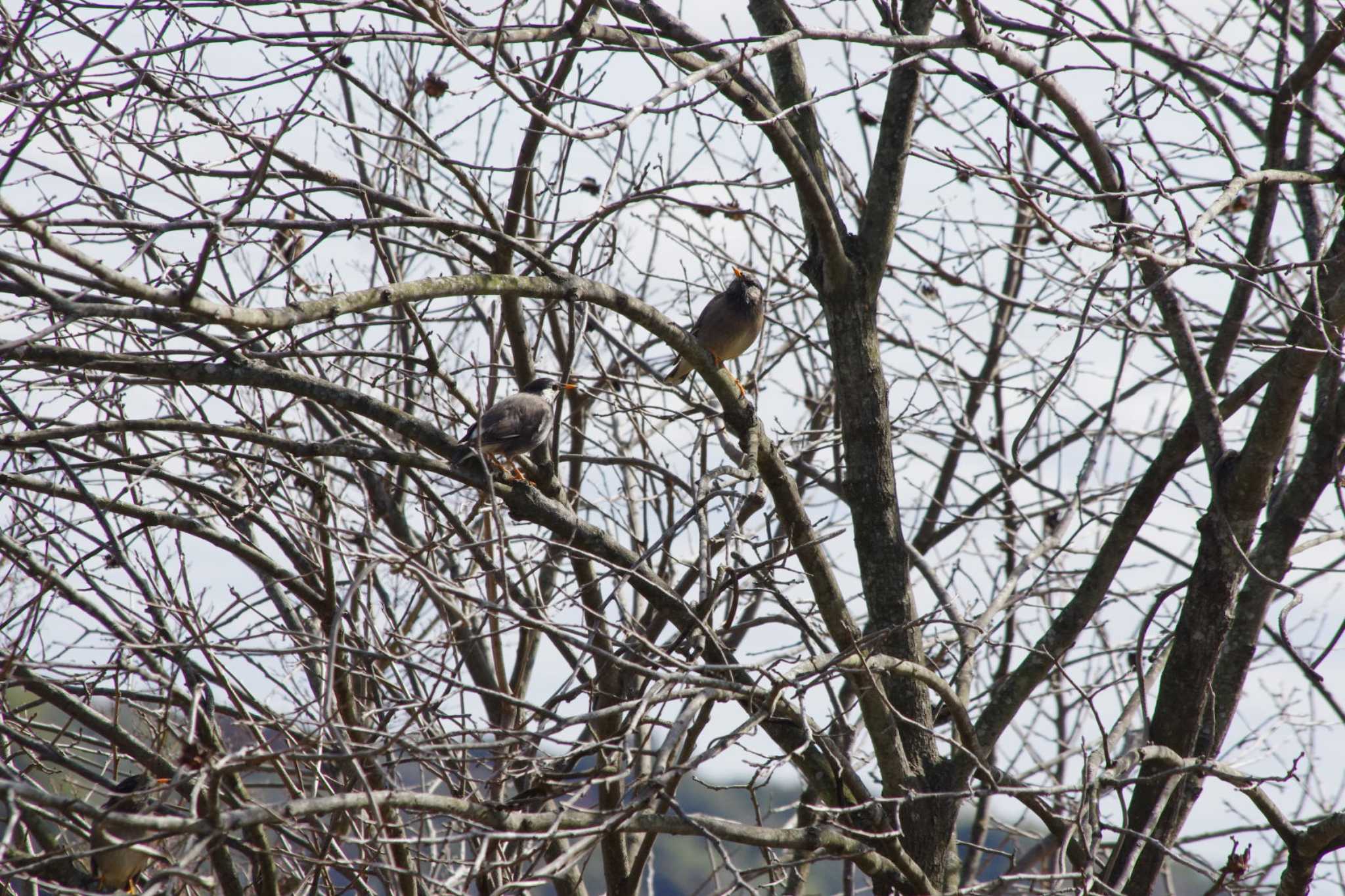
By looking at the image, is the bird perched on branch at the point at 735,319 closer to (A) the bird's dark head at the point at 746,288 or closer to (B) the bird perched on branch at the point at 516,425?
(A) the bird's dark head at the point at 746,288

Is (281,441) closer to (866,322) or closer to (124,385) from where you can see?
(124,385)

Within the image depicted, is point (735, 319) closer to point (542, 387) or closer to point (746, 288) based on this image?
point (746, 288)

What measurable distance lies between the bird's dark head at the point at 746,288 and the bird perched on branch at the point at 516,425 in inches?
58.9

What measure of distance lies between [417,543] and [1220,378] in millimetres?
4200

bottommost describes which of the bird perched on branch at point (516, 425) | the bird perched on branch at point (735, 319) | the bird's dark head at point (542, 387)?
the bird perched on branch at point (516, 425)

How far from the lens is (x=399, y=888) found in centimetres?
378

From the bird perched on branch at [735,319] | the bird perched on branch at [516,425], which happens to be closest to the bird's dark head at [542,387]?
the bird perched on branch at [516,425]

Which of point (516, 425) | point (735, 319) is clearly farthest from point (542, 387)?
point (735, 319)

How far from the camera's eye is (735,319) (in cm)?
616

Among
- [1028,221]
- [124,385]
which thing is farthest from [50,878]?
[1028,221]

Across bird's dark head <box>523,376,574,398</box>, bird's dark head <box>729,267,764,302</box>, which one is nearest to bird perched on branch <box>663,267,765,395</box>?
bird's dark head <box>729,267,764,302</box>

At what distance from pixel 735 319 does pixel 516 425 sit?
1.73 m

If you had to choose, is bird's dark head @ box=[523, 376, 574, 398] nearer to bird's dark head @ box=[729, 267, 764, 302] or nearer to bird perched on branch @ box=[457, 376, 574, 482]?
bird perched on branch @ box=[457, 376, 574, 482]

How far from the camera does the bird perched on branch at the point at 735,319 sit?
6.16m
